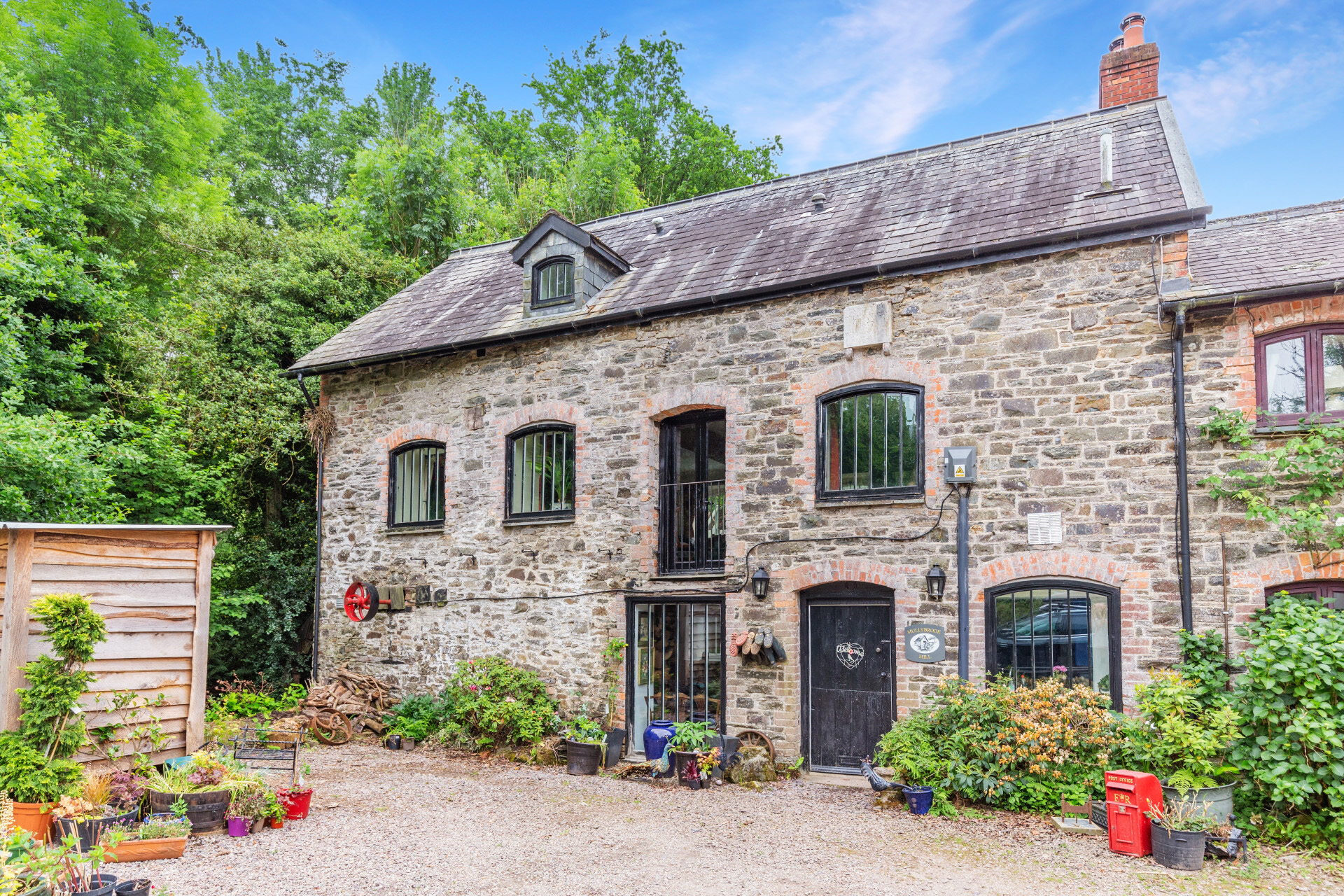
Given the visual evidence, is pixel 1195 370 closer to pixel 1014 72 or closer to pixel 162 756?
pixel 1014 72

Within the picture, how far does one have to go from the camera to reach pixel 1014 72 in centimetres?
1225

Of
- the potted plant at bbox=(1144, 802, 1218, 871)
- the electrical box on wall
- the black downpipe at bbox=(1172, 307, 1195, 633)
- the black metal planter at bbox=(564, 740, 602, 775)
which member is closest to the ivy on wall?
the black downpipe at bbox=(1172, 307, 1195, 633)

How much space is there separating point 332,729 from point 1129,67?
44.1 ft

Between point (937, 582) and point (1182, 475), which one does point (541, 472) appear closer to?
point (937, 582)

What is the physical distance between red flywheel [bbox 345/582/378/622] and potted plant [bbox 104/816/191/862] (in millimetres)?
5921

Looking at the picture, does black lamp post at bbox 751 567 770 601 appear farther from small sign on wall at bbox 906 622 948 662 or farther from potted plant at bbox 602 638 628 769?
potted plant at bbox 602 638 628 769

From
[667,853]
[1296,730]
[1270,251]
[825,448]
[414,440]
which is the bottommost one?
[667,853]

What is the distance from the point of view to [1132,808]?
6520mm

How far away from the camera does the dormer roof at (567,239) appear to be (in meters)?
11.7

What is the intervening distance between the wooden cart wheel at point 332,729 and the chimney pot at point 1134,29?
1355 cm

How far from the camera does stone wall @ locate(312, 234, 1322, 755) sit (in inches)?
319

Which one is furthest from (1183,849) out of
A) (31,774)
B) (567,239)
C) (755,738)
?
(567,239)

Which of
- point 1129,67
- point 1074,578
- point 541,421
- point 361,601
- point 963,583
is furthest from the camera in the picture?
point 361,601

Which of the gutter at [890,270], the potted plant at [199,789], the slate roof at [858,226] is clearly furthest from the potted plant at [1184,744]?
the potted plant at [199,789]
